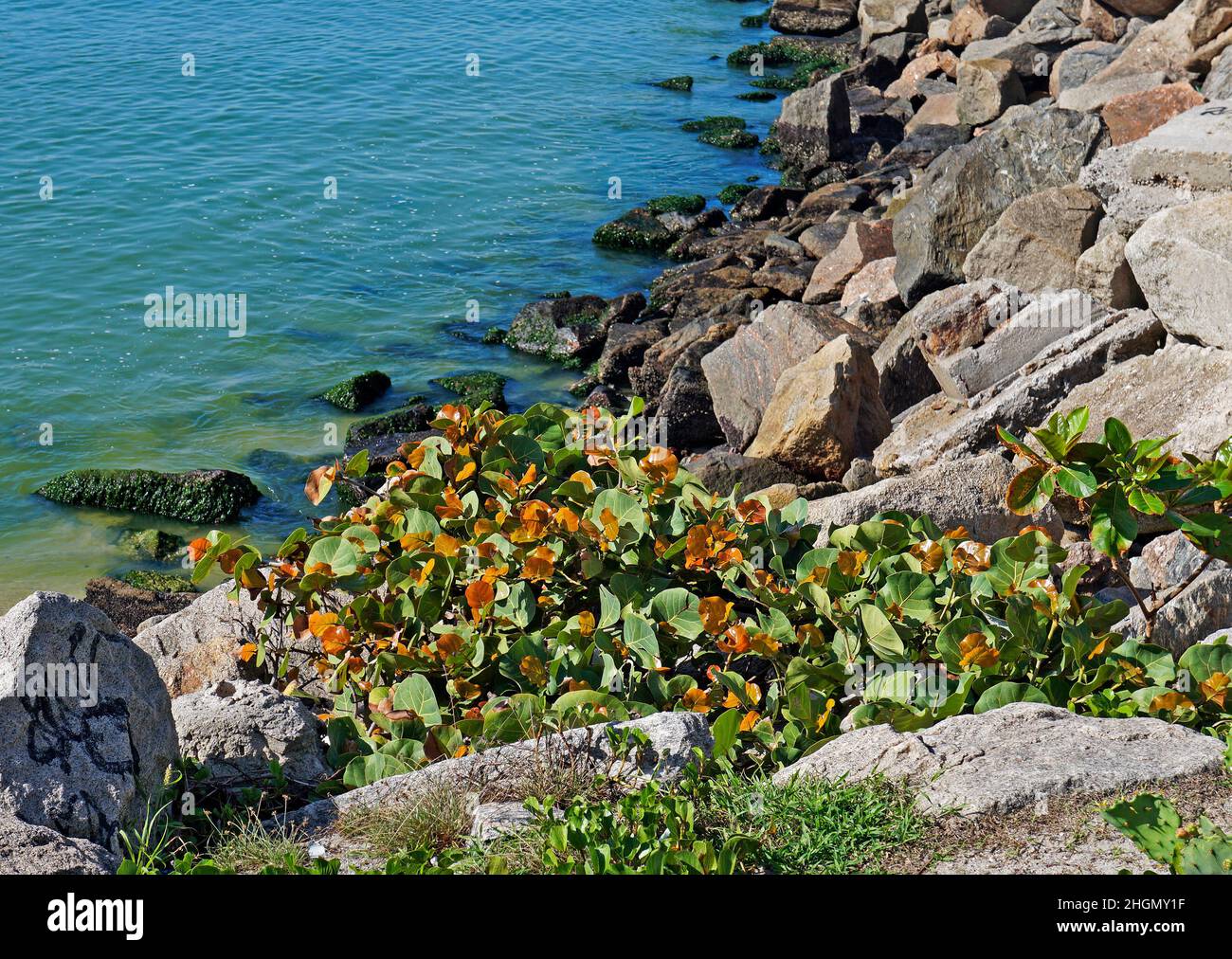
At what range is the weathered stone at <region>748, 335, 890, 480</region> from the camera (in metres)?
8.21

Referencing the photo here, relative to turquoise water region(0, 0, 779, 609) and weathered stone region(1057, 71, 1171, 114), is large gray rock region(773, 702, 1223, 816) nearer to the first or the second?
turquoise water region(0, 0, 779, 609)

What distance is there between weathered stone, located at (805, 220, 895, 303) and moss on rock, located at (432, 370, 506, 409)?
360cm

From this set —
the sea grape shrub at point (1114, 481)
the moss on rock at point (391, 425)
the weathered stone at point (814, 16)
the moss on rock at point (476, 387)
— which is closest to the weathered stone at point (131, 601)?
the moss on rock at point (391, 425)

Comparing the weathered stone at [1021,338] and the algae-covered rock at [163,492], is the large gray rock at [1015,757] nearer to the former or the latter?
the weathered stone at [1021,338]

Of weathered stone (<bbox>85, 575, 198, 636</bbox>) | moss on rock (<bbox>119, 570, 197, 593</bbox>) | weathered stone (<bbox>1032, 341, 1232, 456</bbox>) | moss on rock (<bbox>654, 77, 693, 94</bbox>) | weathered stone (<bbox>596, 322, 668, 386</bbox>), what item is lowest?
moss on rock (<bbox>119, 570, 197, 593</bbox>)

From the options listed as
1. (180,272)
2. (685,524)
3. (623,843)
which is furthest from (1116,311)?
(180,272)

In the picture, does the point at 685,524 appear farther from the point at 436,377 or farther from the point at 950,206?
the point at 436,377

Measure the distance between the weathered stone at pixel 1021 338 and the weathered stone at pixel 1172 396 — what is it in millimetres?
773

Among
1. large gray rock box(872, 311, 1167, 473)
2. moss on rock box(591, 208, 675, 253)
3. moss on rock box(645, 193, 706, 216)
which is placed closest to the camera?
large gray rock box(872, 311, 1167, 473)

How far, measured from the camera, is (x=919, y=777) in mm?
3664

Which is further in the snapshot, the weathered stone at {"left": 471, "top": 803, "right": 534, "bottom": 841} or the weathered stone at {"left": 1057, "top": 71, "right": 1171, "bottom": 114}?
the weathered stone at {"left": 1057, "top": 71, "right": 1171, "bottom": 114}

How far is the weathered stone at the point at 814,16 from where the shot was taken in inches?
1157

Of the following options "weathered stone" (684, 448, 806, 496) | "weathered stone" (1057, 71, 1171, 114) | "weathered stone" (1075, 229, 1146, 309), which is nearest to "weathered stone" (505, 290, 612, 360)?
"weathered stone" (684, 448, 806, 496)

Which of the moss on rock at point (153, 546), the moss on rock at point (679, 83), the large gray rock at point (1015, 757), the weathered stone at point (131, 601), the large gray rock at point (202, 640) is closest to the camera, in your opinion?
the large gray rock at point (1015, 757)
